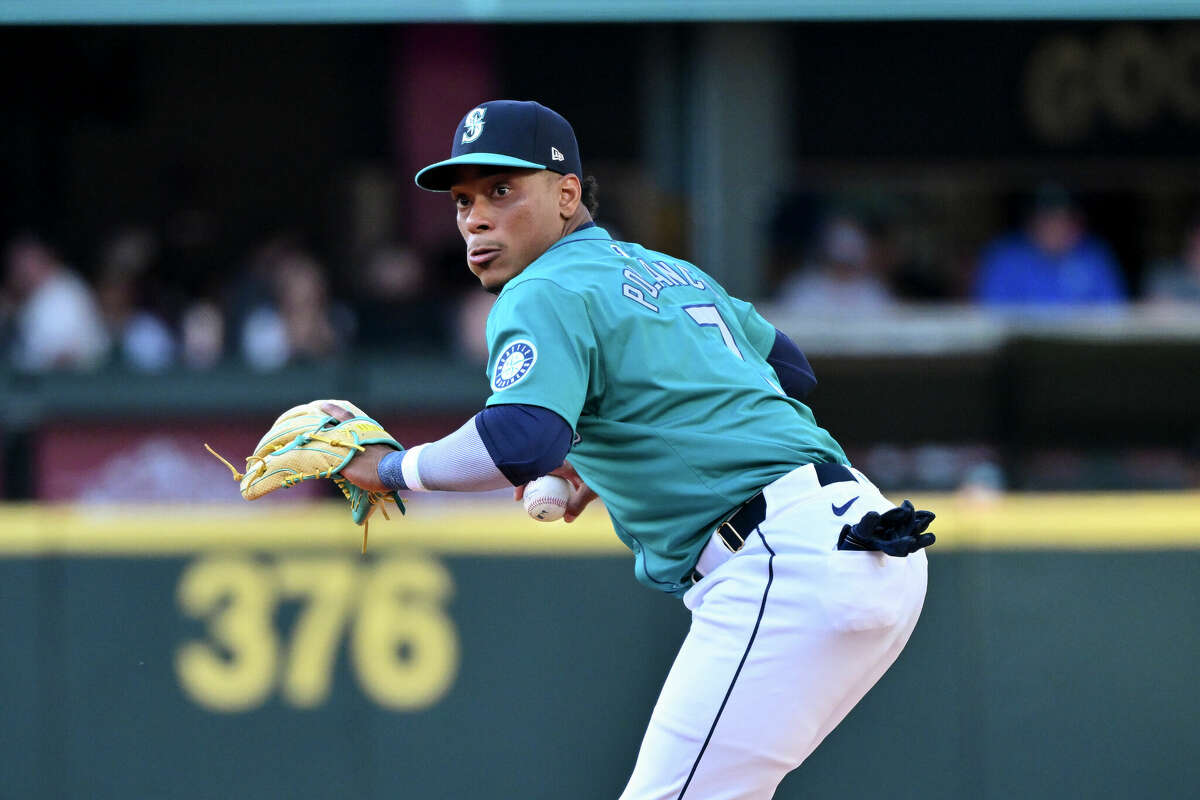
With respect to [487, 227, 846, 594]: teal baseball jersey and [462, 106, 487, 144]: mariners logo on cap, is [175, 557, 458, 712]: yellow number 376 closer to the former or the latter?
[487, 227, 846, 594]: teal baseball jersey

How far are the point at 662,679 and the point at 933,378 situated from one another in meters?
3.50

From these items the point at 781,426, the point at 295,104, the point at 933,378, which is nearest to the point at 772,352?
the point at 781,426

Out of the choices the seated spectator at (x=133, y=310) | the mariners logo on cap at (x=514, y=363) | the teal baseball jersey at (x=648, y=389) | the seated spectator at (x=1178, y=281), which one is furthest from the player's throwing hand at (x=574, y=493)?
the seated spectator at (x=1178, y=281)

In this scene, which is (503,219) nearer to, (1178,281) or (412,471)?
(412,471)

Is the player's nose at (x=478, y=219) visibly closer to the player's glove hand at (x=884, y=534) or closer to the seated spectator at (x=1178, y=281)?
the player's glove hand at (x=884, y=534)

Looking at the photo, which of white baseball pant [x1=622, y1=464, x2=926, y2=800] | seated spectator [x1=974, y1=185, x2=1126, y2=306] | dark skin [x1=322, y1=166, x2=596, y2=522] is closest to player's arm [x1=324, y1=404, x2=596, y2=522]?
dark skin [x1=322, y1=166, x2=596, y2=522]

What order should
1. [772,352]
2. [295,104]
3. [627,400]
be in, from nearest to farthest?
1. [627,400]
2. [772,352]
3. [295,104]

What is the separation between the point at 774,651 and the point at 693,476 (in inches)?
16.5

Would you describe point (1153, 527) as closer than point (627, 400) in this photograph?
No

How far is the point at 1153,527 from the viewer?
5699 mm

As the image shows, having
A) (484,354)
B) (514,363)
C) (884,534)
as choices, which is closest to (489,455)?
(514,363)

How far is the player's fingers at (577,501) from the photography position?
407cm

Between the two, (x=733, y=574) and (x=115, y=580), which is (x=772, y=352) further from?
(x=115, y=580)

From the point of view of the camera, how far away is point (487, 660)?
5812 mm
